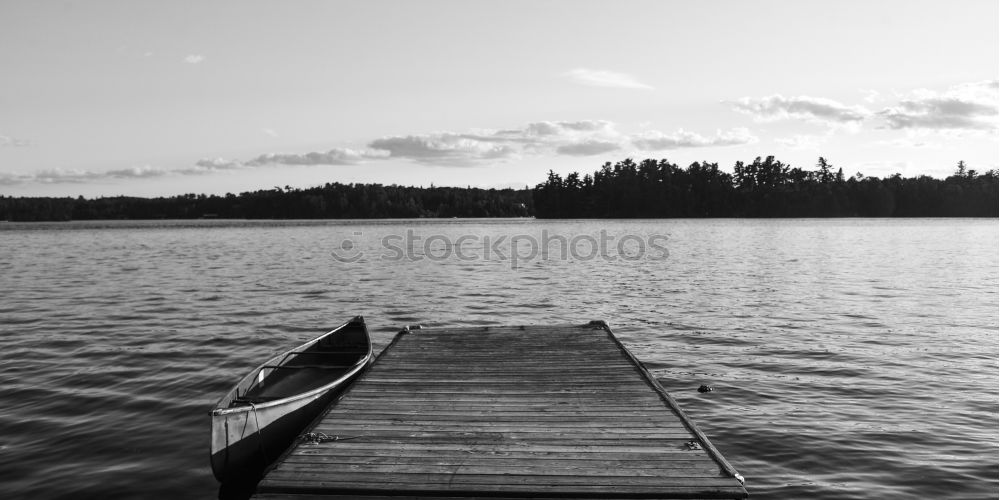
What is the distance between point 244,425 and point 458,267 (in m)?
39.4

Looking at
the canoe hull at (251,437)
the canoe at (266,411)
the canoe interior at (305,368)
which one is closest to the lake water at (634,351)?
the canoe hull at (251,437)

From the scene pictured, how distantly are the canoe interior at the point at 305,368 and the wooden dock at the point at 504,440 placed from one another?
5.42 feet

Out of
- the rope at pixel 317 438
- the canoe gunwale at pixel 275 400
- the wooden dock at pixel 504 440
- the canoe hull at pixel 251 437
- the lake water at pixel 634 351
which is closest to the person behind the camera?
the wooden dock at pixel 504 440

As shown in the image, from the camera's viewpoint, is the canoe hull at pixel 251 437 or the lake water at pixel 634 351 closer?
the canoe hull at pixel 251 437

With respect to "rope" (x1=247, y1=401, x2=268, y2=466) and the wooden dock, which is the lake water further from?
the wooden dock

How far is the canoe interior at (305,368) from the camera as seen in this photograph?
12.6 metres

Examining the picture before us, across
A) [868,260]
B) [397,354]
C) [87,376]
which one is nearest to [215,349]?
[87,376]

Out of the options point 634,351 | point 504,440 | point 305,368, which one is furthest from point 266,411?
point 634,351

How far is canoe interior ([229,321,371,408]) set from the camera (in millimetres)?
12594

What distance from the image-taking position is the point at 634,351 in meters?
19.1

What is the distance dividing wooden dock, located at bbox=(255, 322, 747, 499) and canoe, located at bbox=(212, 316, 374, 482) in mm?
906

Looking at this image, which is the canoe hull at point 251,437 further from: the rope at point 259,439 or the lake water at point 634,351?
the lake water at point 634,351

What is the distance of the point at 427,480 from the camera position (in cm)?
759

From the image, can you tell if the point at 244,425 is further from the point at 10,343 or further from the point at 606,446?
the point at 10,343
